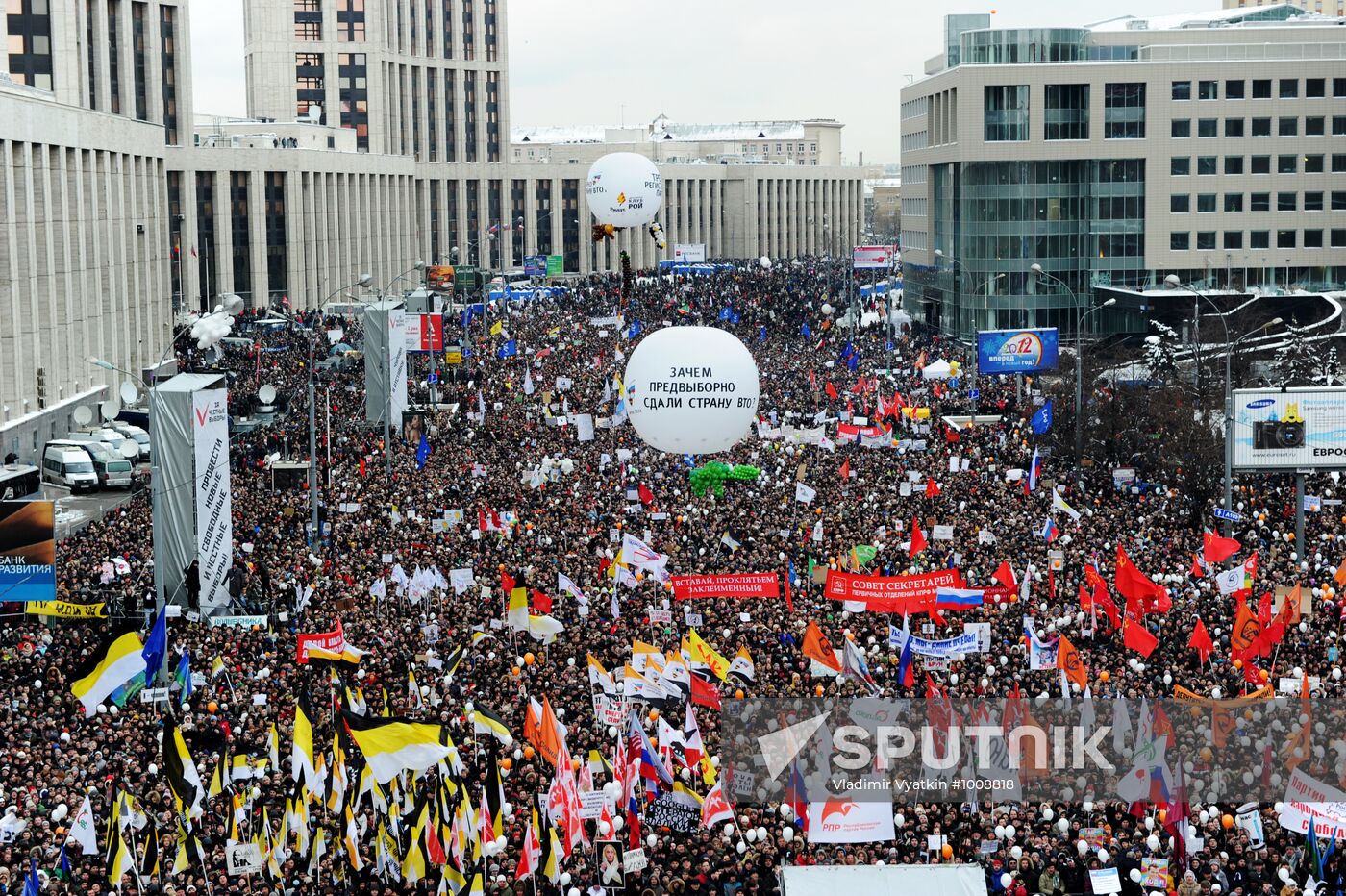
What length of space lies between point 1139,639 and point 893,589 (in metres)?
3.71

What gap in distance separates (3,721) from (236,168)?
74.5 meters

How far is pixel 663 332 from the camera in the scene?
3703 cm

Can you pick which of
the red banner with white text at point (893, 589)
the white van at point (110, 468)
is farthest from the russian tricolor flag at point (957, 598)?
the white van at point (110, 468)

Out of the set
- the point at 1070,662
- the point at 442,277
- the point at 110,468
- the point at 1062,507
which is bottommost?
the point at 1070,662

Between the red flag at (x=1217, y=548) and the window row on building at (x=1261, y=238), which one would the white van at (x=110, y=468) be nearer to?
the red flag at (x=1217, y=548)

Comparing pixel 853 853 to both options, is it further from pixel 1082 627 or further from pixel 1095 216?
pixel 1095 216

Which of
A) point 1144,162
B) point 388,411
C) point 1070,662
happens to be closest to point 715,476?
point 388,411

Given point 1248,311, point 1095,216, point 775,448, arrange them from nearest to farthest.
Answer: point 775,448
point 1248,311
point 1095,216

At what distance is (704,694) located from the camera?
2342 cm

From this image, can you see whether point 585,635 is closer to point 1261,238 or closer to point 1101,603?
point 1101,603

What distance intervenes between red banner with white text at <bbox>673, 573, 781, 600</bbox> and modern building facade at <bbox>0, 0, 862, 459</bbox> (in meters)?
27.5

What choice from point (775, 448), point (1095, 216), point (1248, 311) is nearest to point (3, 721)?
point (775, 448)

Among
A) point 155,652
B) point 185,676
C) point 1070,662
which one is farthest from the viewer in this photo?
point 185,676

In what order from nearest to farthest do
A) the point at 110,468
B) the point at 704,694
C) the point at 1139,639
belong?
1. the point at 704,694
2. the point at 1139,639
3. the point at 110,468
